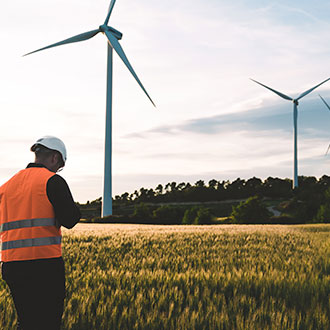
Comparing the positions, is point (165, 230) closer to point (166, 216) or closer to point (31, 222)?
point (31, 222)

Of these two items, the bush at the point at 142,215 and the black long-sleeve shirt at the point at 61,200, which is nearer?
the black long-sleeve shirt at the point at 61,200

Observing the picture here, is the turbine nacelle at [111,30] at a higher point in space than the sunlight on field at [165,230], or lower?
higher

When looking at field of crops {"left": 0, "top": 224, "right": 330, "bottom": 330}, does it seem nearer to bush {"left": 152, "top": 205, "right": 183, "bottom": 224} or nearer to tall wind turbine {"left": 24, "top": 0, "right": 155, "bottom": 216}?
tall wind turbine {"left": 24, "top": 0, "right": 155, "bottom": 216}

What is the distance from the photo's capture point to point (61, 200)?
4.50 metres

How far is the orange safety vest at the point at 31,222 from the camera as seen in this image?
4512 mm

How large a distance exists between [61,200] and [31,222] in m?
0.48

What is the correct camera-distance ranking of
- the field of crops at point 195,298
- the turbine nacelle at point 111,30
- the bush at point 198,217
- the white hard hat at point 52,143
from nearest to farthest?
the white hard hat at point 52,143 → the field of crops at point 195,298 → the turbine nacelle at point 111,30 → the bush at point 198,217

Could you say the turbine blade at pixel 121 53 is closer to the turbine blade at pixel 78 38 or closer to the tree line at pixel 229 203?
the turbine blade at pixel 78 38

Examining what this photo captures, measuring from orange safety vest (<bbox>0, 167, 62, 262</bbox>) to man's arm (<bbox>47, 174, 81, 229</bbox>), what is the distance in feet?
0.23

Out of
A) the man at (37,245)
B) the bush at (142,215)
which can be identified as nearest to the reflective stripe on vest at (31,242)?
the man at (37,245)

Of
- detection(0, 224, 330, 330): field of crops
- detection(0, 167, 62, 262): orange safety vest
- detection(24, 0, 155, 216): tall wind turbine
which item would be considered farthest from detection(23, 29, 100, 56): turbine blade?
detection(0, 167, 62, 262): orange safety vest

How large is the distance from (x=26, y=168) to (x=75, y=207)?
0.87 meters

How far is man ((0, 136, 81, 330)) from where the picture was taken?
4422 millimetres

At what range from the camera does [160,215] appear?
65.8 metres
